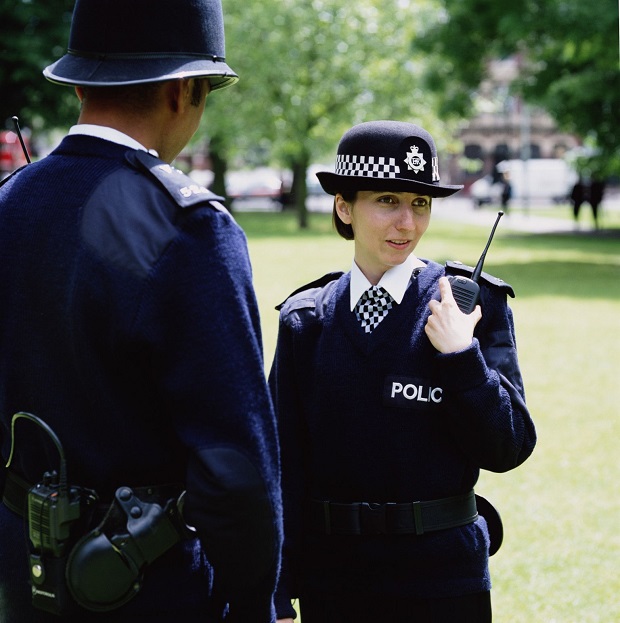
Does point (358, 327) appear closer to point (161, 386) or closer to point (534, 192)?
point (161, 386)

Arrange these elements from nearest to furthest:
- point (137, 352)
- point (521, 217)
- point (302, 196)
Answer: point (137, 352)
point (302, 196)
point (521, 217)

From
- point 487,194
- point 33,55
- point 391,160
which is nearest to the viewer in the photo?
point 391,160

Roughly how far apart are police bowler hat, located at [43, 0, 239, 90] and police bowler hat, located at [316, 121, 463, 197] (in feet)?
2.50

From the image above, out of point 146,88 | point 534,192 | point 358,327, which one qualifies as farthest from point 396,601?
point 534,192

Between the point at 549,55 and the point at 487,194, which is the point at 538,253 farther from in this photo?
the point at 487,194

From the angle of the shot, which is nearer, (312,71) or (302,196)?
(312,71)

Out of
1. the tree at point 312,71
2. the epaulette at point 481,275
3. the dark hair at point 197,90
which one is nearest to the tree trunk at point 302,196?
the tree at point 312,71

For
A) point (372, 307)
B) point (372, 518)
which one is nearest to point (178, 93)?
point (372, 307)

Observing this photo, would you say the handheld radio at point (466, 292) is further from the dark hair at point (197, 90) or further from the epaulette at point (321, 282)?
the dark hair at point (197, 90)

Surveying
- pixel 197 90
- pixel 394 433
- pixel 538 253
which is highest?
pixel 197 90

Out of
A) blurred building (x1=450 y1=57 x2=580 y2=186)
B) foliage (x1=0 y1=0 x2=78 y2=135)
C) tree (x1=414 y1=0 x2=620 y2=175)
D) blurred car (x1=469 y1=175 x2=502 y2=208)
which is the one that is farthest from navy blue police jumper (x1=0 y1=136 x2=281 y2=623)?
blurred building (x1=450 y1=57 x2=580 y2=186)

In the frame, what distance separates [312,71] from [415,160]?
3583 centimetres

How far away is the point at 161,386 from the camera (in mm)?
2078

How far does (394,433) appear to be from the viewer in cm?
276
